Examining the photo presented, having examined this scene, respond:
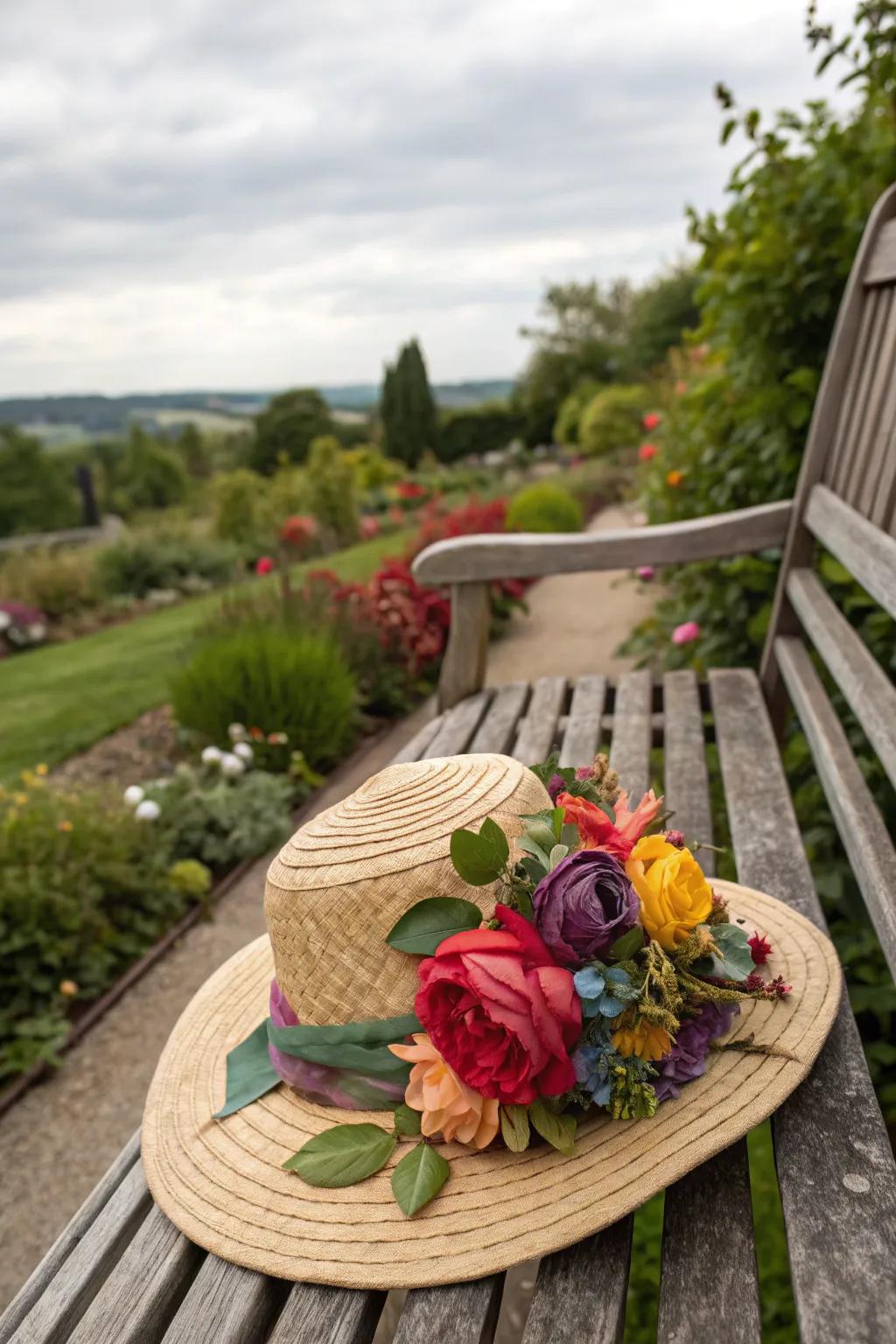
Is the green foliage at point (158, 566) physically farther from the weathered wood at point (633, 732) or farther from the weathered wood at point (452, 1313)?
Answer: the weathered wood at point (452, 1313)

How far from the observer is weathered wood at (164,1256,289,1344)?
39.1 inches

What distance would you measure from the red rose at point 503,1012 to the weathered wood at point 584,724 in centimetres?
118

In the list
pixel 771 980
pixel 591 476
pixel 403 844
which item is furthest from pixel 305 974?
pixel 591 476

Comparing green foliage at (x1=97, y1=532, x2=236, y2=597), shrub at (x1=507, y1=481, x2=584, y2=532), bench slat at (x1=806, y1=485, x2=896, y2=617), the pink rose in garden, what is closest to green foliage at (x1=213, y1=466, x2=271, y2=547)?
green foliage at (x1=97, y1=532, x2=236, y2=597)

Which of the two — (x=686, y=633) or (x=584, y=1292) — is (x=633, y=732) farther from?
(x=584, y=1292)

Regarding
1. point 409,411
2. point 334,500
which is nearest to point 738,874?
point 334,500

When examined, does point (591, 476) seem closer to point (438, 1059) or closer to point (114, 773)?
point (114, 773)

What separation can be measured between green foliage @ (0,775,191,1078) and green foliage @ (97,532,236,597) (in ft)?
29.2

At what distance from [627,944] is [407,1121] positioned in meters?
0.34

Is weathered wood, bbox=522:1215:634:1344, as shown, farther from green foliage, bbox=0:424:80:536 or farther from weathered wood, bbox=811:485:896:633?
green foliage, bbox=0:424:80:536

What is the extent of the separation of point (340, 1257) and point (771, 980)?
0.62m

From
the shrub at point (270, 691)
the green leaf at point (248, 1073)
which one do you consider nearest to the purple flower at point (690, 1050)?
the green leaf at point (248, 1073)

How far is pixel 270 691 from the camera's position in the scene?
4.54m

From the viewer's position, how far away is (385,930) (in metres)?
1.17
